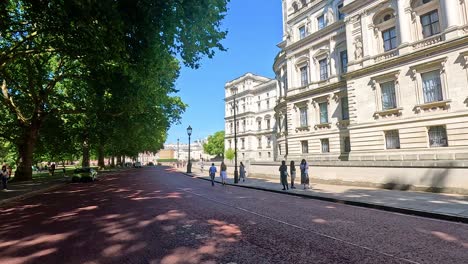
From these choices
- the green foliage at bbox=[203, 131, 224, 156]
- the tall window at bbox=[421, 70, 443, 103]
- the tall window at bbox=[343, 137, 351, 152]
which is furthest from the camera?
the green foliage at bbox=[203, 131, 224, 156]

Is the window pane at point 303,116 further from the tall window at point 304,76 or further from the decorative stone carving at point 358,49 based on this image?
the decorative stone carving at point 358,49

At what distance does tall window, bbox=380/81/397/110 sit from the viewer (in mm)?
25783

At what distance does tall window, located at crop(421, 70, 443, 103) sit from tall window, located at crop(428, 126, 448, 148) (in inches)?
91.1

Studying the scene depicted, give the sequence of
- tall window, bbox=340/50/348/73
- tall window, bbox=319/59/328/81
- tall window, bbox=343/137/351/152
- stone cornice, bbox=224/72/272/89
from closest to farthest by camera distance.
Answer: tall window, bbox=343/137/351/152 < tall window, bbox=340/50/348/73 < tall window, bbox=319/59/328/81 < stone cornice, bbox=224/72/272/89

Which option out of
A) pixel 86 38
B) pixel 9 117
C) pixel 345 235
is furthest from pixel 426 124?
pixel 9 117

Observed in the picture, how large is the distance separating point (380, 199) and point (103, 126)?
27775 millimetres

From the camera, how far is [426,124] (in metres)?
23.1

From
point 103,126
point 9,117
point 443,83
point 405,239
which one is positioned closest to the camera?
point 405,239

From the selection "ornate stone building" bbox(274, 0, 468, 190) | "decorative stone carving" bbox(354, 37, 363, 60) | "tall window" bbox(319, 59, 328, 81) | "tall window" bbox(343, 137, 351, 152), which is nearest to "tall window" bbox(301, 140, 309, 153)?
"ornate stone building" bbox(274, 0, 468, 190)

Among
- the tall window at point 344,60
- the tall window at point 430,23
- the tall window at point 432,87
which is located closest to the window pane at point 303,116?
the tall window at point 344,60

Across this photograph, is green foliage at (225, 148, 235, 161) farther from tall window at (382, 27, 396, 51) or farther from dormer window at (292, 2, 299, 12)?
tall window at (382, 27, 396, 51)

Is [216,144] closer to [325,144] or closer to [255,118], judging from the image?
[255,118]

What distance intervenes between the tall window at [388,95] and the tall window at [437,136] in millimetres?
3781

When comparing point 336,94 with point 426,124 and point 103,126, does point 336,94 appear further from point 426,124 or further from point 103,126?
point 103,126
